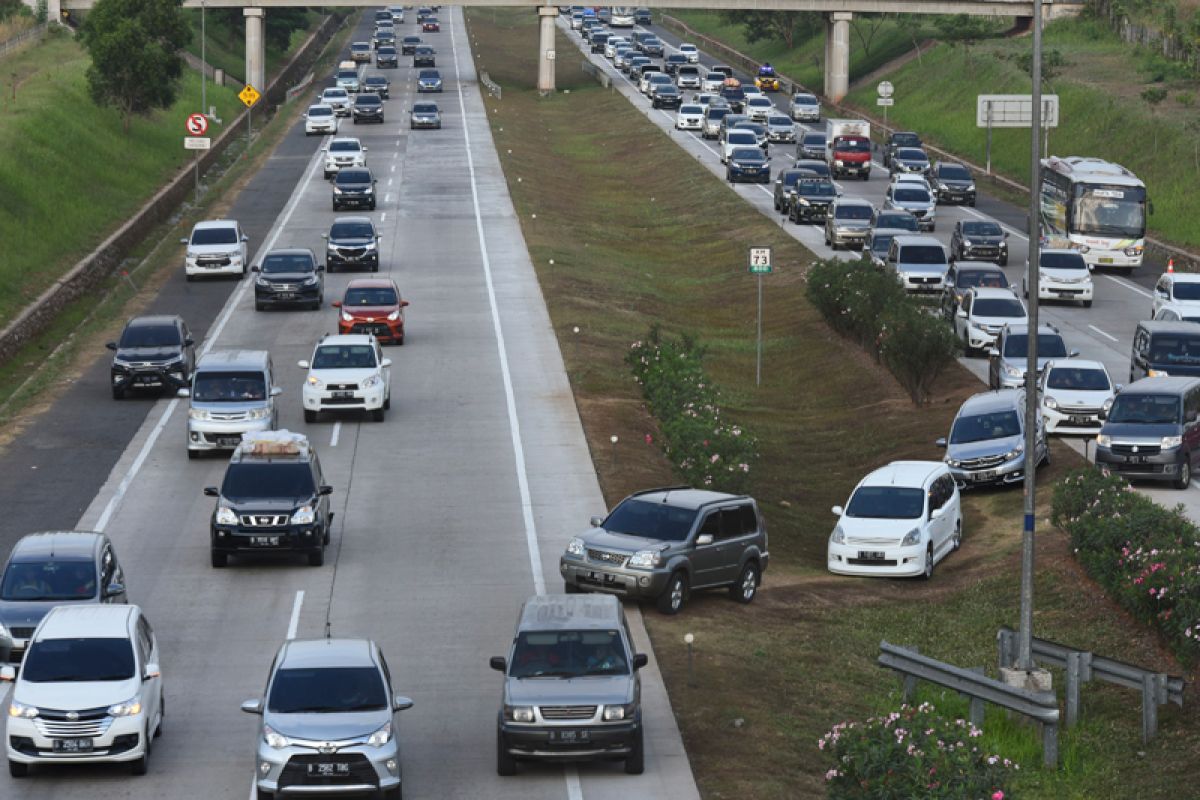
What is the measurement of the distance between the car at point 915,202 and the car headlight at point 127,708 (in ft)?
174

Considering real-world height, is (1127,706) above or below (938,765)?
below

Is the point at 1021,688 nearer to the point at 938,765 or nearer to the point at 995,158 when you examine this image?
the point at 938,765

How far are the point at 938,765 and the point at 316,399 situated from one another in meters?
24.8

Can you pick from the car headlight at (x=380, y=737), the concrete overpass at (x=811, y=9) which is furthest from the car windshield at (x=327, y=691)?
the concrete overpass at (x=811, y=9)


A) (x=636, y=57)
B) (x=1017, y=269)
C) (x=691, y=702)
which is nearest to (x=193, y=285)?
(x=1017, y=269)

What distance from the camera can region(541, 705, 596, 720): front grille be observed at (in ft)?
69.9

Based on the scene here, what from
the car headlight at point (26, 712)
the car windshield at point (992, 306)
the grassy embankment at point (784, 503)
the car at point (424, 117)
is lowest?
the grassy embankment at point (784, 503)

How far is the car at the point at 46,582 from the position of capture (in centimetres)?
2450

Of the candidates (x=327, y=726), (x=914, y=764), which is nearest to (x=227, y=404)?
(x=327, y=726)

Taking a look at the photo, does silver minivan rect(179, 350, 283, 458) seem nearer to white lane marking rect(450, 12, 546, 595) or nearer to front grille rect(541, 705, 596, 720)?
white lane marking rect(450, 12, 546, 595)

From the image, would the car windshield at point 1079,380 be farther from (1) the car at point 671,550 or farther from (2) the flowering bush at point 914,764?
(2) the flowering bush at point 914,764

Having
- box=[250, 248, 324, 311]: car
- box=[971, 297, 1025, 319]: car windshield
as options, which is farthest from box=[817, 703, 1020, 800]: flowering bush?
box=[250, 248, 324, 311]: car

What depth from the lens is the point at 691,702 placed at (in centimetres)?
2475

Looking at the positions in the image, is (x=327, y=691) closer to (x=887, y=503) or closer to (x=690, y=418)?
(x=887, y=503)
